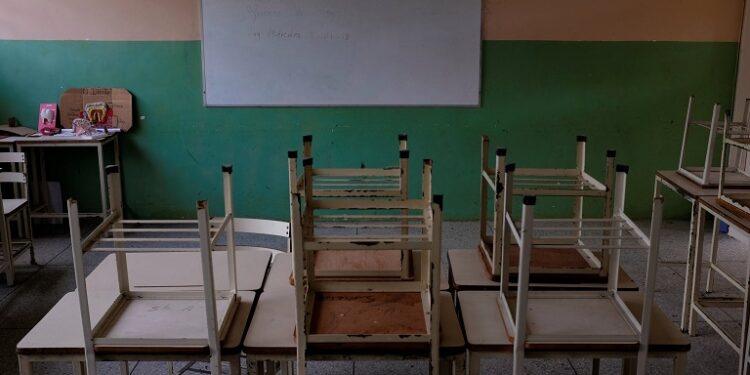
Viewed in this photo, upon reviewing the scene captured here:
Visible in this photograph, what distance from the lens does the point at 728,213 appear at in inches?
121

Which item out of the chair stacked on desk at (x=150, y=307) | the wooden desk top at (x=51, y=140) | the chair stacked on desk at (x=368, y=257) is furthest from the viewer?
the wooden desk top at (x=51, y=140)

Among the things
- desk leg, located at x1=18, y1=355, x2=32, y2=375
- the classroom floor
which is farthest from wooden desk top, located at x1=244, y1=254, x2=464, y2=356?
the classroom floor

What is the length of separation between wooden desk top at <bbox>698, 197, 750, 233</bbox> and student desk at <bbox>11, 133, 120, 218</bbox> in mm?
4031

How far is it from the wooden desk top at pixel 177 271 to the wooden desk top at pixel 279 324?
0.36ft

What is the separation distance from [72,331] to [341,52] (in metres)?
3.54

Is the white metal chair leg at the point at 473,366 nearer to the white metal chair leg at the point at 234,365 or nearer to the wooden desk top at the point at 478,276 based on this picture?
the wooden desk top at the point at 478,276

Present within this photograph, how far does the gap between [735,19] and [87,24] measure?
5091mm

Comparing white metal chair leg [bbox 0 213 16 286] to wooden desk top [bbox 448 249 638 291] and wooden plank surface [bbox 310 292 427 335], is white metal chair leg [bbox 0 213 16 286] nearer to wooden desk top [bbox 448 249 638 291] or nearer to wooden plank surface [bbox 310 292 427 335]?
wooden plank surface [bbox 310 292 427 335]

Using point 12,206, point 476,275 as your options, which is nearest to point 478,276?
point 476,275

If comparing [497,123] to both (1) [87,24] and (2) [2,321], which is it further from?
(2) [2,321]

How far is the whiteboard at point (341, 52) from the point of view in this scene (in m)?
5.19

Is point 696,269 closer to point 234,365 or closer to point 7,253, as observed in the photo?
point 234,365

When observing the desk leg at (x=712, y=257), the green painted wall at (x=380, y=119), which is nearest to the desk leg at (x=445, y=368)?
the desk leg at (x=712, y=257)

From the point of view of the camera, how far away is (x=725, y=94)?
17.8 ft
